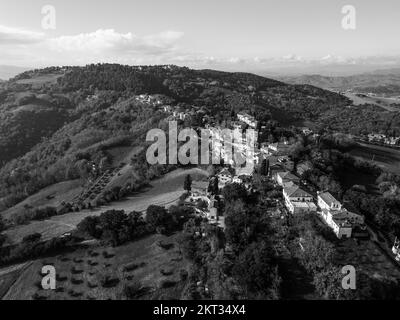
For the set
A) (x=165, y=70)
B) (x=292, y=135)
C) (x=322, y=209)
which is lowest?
(x=322, y=209)

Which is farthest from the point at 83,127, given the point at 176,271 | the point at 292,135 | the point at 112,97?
the point at 176,271

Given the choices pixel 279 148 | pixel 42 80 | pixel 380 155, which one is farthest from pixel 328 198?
pixel 42 80

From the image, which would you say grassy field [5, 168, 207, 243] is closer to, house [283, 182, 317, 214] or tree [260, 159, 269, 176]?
tree [260, 159, 269, 176]

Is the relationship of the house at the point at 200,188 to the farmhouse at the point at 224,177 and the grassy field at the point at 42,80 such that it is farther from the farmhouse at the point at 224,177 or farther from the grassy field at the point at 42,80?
the grassy field at the point at 42,80

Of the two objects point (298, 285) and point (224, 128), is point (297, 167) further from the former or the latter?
point (298, 285)

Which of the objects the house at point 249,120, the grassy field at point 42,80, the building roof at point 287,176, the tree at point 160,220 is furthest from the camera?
the grassy field at point 42,80

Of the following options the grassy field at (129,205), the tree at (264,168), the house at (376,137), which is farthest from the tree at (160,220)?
the house at (376,137)

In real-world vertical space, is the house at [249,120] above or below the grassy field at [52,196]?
above

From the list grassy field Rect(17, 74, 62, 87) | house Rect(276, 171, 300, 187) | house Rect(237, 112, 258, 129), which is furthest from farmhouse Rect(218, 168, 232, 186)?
grassy field Rect(17, 74, 62, 87)
